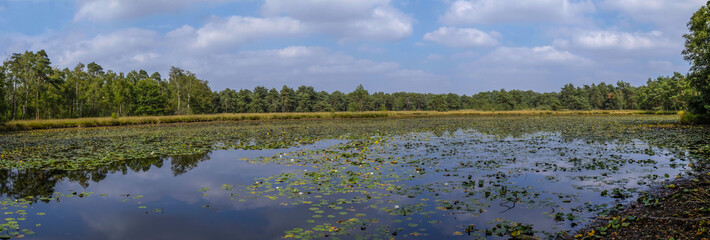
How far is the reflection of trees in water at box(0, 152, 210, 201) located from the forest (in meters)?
37.0

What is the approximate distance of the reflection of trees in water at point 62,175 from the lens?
1123 centimetres

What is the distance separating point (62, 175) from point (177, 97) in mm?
76469

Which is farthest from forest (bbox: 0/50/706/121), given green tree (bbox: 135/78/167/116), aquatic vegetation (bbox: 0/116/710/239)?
aquatic vegetation (bbox: 0/116/710/239)

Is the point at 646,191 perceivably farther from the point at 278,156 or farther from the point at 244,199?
the point at 278,156

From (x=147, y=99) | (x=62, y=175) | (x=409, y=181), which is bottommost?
(x=62, y=175)

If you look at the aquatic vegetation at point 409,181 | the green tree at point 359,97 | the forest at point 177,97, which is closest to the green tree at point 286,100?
the forest at point 177,97

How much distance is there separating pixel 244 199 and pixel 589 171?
11.3 metres

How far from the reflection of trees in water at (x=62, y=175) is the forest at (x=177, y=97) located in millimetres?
37009

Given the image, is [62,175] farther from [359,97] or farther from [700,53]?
[359,97]

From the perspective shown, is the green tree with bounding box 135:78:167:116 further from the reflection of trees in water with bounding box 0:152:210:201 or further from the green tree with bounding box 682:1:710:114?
→ the green tree with bounding box 682:1:710:114

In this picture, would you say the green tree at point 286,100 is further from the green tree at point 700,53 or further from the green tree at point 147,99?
the green tree at point 700,53

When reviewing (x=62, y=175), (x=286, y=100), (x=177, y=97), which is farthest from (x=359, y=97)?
(x=62, y=175)

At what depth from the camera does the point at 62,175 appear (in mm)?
13617

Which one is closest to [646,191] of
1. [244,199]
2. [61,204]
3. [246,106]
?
[244,199]
